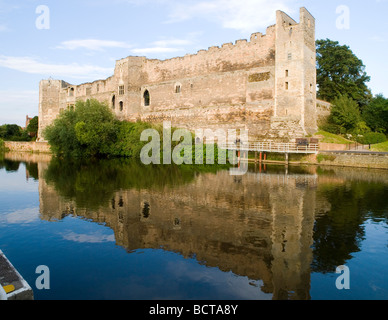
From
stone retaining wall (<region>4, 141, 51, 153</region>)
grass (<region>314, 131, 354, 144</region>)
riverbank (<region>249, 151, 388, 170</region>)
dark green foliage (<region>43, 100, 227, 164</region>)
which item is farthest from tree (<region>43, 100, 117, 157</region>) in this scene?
grass (<region>314, 131, 354, 144</region>)

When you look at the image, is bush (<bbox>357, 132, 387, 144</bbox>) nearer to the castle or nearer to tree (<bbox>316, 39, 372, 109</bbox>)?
the castle

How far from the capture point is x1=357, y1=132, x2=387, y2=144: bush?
26.7 metres

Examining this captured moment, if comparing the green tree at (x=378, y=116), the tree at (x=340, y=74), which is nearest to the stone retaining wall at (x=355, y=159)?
the green tree at (x=378, y=116)

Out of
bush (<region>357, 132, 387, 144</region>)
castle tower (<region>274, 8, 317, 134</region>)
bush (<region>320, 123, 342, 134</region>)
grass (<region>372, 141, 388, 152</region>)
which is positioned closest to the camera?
castle tower (<region>274, 8, 317, 134</region>)

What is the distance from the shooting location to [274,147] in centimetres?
2366

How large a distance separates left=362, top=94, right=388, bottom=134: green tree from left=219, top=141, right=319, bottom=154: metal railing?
34.7 ft

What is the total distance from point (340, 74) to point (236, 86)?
13.7m

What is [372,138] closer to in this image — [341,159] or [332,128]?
[332,128]

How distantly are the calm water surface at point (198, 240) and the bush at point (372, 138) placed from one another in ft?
51.4

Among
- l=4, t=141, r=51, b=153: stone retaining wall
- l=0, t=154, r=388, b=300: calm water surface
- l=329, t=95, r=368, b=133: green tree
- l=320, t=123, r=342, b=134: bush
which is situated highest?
l=329, t=95, r=368, b=133: green tree

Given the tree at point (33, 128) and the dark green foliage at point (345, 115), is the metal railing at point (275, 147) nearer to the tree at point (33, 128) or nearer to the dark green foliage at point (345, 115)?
the dark green foliage at point (345, 115)

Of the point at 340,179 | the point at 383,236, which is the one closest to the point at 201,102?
the point at 340,179

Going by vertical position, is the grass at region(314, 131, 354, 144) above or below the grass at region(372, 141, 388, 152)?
above

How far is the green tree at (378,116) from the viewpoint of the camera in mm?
28906
